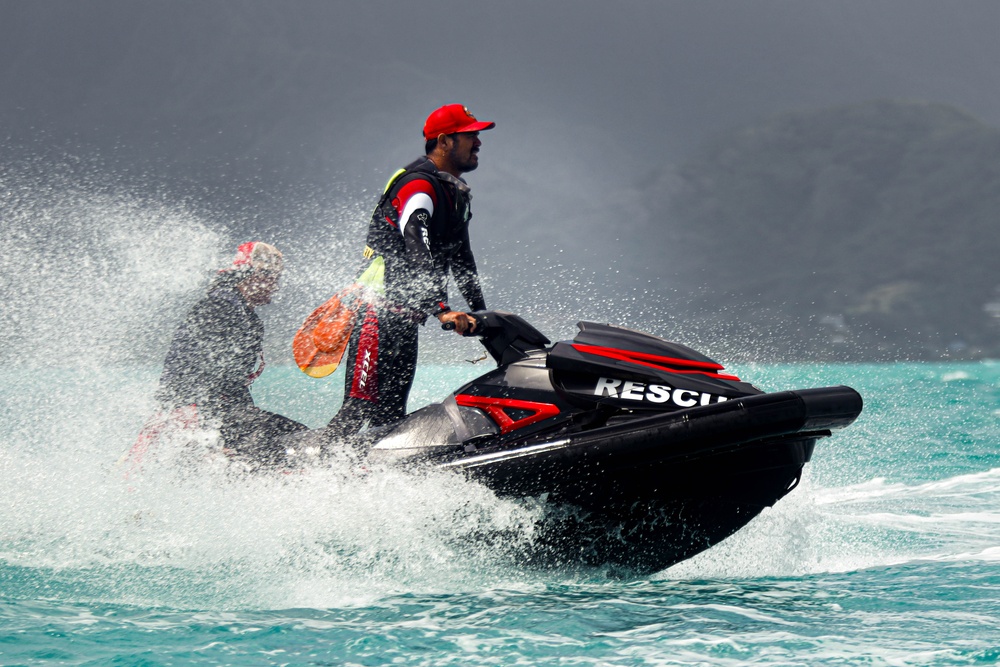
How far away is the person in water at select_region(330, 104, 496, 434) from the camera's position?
11.5 ft

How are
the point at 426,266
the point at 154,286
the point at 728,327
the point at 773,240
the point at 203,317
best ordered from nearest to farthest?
the point at 426,266, the point at 203,317, the point at 154,286, the point at 728,327, the point at 773,240

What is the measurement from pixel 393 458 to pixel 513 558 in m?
0.57

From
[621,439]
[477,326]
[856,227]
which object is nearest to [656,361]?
[621,439]

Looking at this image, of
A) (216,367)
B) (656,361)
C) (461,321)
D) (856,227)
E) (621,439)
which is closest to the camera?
(621,439)

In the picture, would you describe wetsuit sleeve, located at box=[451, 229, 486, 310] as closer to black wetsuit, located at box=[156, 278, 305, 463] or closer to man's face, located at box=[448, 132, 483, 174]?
man's face, located at box=[448, 132, 483, 174]

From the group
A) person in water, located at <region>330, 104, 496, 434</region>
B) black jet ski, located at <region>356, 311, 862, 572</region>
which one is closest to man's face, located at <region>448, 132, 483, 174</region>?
person in water, located at <region>330, 104, 496, 434</region>

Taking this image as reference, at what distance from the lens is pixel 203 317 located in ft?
12.2

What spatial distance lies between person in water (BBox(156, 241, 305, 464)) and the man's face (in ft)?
2.89

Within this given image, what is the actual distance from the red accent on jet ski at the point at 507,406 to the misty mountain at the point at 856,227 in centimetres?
8921

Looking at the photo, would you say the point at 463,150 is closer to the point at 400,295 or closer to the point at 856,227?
the point at 400,295

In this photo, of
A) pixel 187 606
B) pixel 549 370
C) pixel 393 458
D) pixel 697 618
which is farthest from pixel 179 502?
pixel 697 618

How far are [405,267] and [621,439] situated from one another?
1.14m

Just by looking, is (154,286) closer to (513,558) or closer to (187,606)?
(187,606)

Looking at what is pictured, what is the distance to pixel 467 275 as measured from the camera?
13.0ft
